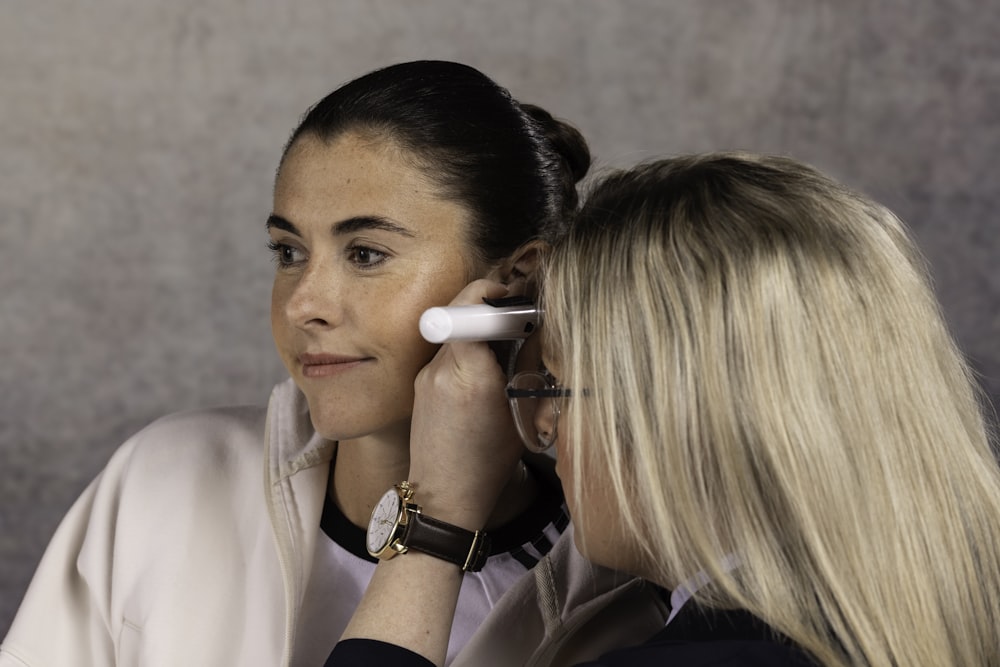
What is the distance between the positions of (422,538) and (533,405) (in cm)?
19

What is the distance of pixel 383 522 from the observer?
1.47 metres

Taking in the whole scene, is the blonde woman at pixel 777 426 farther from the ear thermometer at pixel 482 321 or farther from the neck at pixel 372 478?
the neck at pixel 372 478

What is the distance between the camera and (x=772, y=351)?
123 centimetres

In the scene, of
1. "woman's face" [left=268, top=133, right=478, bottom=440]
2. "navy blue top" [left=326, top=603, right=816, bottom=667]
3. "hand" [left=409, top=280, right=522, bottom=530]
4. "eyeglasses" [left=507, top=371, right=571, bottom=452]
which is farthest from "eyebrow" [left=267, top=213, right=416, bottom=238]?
"navy blue top" [left=326, top=603, right=816, bottom=667]

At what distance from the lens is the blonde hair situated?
4.02 ft

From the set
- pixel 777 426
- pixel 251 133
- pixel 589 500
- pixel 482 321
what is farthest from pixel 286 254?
pixel 251 133

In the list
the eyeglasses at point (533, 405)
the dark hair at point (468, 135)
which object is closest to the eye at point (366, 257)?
the dark hair at point (468, 135)

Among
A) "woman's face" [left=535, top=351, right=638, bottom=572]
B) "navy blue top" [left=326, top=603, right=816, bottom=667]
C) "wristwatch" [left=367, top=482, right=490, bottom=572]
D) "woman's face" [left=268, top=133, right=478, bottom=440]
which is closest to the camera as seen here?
"navy blue top" [left=326, top=603, right=816, bottom=667]

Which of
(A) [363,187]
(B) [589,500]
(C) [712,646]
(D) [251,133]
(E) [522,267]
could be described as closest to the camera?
(C) [712,646]

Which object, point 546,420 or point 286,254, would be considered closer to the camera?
point 546,420

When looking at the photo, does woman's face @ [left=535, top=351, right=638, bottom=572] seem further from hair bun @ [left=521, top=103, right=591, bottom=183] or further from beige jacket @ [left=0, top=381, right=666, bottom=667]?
hair bun @ [left=521, top=103, right=591, bottom=183]

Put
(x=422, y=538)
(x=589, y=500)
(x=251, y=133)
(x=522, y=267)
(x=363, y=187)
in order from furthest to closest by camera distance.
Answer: (x=251, y=133)
(x=522, y=267)
(x=363, y=187)
(x=422, y=538)
(x=589, y=500)

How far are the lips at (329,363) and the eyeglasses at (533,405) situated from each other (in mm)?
224

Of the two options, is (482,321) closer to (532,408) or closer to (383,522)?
(532,408)
